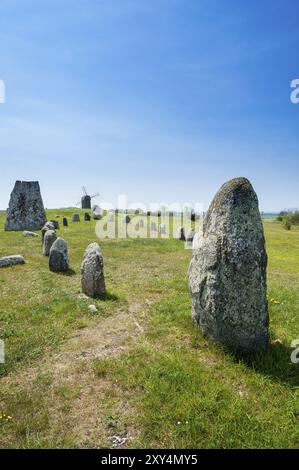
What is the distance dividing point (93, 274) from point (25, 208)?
29234 mm

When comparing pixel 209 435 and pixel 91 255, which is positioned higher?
pixel 91 255

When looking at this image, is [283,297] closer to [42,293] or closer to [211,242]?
[211,242]

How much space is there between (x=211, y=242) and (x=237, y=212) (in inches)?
41.6

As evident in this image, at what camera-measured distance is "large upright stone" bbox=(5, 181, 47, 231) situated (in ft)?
124

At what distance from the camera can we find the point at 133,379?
273 inches

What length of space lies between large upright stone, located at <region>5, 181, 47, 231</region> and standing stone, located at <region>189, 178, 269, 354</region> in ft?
112

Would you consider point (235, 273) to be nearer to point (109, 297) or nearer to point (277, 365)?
point (277, 365)

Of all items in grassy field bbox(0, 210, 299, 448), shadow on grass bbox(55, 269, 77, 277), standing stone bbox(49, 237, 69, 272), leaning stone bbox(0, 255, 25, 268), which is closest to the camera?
grassy field bbox(0, 210, 299, 448)

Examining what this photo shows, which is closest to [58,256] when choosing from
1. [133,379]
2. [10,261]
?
[10,261]

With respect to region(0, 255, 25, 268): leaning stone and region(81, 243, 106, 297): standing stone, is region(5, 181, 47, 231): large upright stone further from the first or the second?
region(81, 243, 106, 297): standing stone

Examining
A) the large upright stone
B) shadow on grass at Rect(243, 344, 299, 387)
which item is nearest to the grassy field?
shadow on grass at Rect(243, 344, 299, 387)
